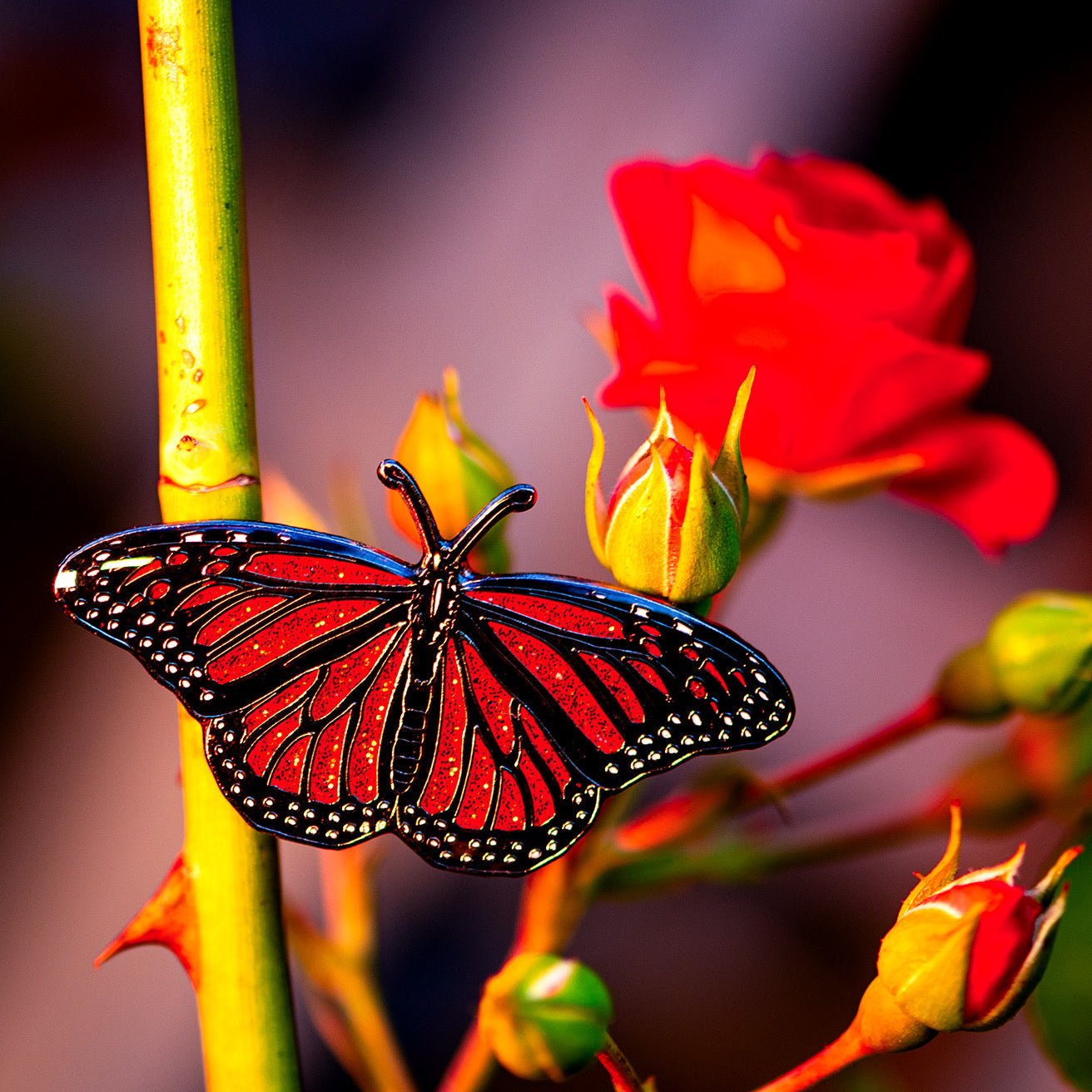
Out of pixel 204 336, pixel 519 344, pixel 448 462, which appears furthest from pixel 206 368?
pixel 519 344

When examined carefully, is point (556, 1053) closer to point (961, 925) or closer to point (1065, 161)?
point (961, 925)

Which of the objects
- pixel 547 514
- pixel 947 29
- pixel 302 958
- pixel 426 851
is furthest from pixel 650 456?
pixel 947 29

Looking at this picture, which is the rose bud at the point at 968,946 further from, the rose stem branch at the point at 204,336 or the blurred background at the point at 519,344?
the blurred background at the point at 519,344

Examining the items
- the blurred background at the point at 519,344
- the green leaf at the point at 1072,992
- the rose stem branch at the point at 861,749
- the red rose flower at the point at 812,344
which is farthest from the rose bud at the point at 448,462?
the blurred background at the point at 519,344

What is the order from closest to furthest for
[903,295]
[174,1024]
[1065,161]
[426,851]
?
[426,851]
[903,295]
[174,1024]
[1065,161]

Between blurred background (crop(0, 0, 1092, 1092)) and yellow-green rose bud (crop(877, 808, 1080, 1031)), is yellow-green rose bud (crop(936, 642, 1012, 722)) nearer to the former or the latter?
yellow-green rose bud (crop(877, 808, 1080, 1031))

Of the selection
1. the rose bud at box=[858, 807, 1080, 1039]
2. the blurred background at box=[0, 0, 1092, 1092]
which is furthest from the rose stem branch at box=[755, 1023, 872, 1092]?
the blurred background at box=[0, 0, 1092, 1092]
